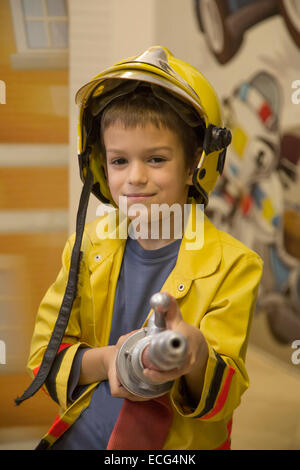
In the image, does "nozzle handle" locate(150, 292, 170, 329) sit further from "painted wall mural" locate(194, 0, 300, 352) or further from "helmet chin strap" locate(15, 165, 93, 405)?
"painted wall mural" locate(194, 0, 300, 352)

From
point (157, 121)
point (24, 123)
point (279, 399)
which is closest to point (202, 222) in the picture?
point (157, 121)

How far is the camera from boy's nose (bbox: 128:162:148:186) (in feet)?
2.29

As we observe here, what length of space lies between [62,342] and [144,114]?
34 cm

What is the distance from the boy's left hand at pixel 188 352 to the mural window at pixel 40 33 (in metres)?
0.56

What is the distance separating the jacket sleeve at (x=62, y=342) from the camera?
0.74 meters

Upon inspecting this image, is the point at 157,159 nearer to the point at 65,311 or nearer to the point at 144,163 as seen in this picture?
the point at 144,163

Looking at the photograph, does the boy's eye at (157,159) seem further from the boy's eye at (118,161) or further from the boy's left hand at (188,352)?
the boy's left hand at (188,352)

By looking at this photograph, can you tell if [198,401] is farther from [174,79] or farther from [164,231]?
[174,79]

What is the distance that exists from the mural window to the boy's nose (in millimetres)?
358

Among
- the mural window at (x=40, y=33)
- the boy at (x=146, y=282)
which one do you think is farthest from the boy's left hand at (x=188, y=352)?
the mural window at (x=40, y=33)

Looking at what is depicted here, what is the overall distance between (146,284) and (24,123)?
1.30 feet

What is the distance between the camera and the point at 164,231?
78cm

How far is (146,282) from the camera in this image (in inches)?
29.9

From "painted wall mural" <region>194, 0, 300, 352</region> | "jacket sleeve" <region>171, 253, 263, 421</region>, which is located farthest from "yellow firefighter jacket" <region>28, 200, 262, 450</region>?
"painted wall mural" <region>194, 0, 300, 352</region>
